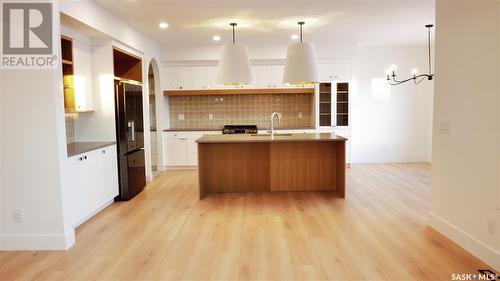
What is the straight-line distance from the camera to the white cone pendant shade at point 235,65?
4867 mm

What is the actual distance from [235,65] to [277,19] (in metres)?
1.02

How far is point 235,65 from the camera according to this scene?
4867 mm

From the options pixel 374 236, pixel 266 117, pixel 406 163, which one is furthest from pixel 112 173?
pixel 406 163

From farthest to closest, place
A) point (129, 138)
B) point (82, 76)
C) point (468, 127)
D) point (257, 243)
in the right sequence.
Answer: point (129, 138) < point (82, 76) < point (257, 243) < point (468, 127)

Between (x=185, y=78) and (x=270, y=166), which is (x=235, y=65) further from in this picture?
(x=185, y=78)

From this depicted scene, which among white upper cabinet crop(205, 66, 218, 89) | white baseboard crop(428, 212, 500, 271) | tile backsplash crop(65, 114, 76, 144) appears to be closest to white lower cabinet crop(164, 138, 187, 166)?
white upper cabinet crop(205, 66, 218, 89)

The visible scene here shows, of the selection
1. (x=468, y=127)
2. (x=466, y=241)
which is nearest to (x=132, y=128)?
(x=468, y=127)

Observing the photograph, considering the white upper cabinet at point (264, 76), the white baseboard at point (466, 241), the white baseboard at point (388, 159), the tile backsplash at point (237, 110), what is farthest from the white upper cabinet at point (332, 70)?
the white baseboard at point (466, 241)

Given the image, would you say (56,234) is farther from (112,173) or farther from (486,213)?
(486,213)

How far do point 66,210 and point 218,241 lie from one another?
57.2 inches

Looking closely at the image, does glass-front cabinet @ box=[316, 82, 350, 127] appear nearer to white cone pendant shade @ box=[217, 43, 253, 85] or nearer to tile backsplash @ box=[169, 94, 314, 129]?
tile backsplash @ box=[169, 94, 314, 129]

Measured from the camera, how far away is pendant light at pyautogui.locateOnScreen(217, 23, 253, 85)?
16.0 feet

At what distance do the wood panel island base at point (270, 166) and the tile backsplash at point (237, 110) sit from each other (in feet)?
8.02

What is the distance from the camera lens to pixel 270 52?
23.6ft
